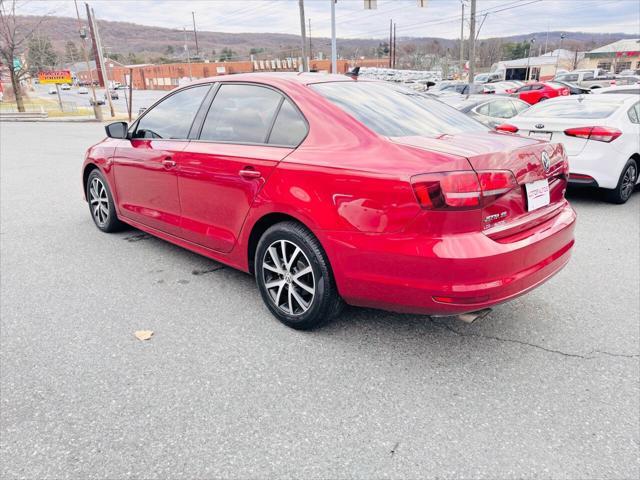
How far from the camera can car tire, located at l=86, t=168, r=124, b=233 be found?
5156 mm

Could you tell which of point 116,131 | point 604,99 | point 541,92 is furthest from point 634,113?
point 541,92

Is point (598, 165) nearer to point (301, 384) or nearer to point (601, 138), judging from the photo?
point (601, 138)

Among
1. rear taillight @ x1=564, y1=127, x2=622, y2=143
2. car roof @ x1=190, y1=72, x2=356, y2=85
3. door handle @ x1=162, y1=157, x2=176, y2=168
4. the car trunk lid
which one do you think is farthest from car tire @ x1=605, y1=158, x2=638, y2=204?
door handle @ x1=162, y1=157, x2=176, y2=168

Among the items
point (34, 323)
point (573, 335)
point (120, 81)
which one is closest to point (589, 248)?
point (573, 335)

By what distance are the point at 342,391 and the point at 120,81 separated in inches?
4834

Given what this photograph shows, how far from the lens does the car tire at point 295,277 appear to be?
2930mm

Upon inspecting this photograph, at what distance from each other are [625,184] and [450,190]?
5394 millimetres

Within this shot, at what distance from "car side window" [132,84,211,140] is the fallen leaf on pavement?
1557 mm

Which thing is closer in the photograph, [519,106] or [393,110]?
[393,110]

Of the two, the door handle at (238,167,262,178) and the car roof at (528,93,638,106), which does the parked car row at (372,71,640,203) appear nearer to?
the car roof at (528,93,638,106)

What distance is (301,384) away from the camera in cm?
266

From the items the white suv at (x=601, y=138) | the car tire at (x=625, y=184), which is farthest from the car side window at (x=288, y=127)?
the car tire at (x=625, y=184)

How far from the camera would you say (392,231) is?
2531 millimetres

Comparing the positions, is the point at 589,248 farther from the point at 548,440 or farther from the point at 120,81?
the point at 120,81
